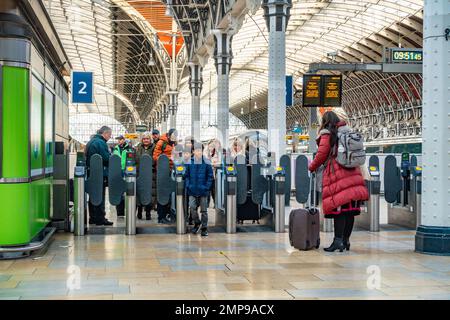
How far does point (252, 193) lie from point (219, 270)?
4.45 m

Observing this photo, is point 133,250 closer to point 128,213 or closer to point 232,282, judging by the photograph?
point 128,213

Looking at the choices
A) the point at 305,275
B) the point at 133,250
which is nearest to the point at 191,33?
the point at 133,250

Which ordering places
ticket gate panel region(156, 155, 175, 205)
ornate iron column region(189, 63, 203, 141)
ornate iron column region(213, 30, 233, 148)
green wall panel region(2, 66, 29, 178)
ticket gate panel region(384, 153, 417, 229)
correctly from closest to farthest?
1. green wall panel region(2, 66, 29, 178)
2. ticket gate panel region(156, 155, 175, 205)
3. ticket gate panel region(384, 153, 417, 229)
4. ornate iron column region(213, 30, 233, 148)
5. ornate iron column region(189, 63, 203, 141)

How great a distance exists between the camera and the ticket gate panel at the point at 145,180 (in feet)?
35.1

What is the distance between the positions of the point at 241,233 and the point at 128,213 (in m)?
1.83

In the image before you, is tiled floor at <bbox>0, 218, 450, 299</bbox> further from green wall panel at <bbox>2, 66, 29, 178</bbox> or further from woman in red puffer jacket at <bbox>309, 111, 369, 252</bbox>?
green wall panel at <bbox>2, 66, 29, 178</bbox>

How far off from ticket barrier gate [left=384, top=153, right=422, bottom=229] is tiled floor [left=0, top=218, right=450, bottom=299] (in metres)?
2.03

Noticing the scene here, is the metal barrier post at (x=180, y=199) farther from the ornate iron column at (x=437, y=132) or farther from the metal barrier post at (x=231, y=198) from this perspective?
the ornate iron column at (x=437, y=132)

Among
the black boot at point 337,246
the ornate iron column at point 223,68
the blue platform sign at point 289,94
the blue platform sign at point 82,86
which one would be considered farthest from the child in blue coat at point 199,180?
the ornate iron column at point 223,68

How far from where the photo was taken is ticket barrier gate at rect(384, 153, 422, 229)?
450 inches

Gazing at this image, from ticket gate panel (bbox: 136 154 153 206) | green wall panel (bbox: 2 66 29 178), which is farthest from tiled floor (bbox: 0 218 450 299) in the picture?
ticket gate panel (bbox: 136 154 153 206)

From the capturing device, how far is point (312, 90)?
20672 millimetres
